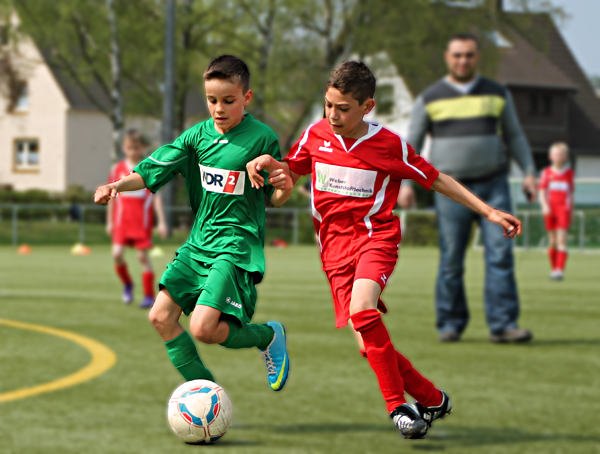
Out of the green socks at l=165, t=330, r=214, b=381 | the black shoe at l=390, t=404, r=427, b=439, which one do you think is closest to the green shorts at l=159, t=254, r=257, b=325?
the green socks at l=165, t=330, r=214, b=381

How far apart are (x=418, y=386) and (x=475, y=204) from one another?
1.68ft

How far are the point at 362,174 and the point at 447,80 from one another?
1380 millimetres

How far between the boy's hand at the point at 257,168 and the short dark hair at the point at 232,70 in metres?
0.15

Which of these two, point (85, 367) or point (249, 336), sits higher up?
point (249, 336)

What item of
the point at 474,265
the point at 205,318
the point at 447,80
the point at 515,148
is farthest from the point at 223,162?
the point at 474,265

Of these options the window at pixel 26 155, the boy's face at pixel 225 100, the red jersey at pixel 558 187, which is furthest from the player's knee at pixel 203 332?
the window at pixel 26 155

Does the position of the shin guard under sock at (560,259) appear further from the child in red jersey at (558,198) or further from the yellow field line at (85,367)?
the yellow field line at (85,367)

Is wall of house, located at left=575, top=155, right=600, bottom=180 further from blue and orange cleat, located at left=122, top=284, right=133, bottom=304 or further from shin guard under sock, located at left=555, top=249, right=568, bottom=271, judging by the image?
blue and orange cleat, located at left=122, top=284, right=133, bottom=304

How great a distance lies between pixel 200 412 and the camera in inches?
83.6

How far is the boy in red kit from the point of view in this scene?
6.61 ft

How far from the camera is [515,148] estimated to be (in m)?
9.00

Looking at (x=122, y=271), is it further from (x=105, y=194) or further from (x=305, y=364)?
(x=305, y=364)

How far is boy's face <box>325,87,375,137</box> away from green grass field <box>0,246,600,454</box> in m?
34.2

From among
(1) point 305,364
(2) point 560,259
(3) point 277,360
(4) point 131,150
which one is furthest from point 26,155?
(3) point 277,360
